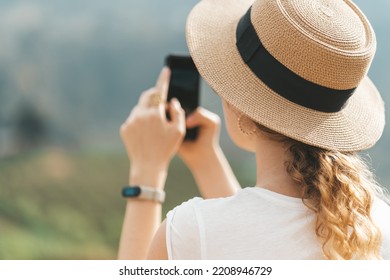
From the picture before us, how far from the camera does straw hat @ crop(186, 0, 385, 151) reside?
1000 millimetres

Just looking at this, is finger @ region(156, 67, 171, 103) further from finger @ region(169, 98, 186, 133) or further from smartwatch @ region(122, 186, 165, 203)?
smartwatch @ region(122, 186, 165, 203)

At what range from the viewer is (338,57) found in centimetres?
100

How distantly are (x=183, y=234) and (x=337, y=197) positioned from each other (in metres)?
0.25

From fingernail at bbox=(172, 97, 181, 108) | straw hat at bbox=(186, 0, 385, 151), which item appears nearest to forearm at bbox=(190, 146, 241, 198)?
fingernail at bbox=(172, 97, 181, 108)

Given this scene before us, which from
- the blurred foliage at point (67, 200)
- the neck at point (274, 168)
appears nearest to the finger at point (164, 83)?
the neck at point (274, 168)

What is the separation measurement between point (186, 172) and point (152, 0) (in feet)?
3.28

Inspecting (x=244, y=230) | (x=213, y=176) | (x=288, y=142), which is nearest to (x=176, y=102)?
(x=213, y=176)

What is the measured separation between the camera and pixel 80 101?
352 centimetres

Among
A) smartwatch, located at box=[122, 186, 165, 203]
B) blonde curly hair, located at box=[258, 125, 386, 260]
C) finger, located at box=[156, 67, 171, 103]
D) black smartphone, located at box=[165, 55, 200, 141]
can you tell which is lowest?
smartwatch, located at box=[122, 186, 165, 203]

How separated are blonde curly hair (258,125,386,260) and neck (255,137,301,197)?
1 cm

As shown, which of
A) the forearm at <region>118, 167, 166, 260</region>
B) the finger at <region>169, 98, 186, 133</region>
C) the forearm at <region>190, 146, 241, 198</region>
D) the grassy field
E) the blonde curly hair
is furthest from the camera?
the grassy field

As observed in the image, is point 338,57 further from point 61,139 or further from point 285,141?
point 61,139

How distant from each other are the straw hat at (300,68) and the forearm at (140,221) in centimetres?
26

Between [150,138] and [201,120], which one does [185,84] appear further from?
[150,138]
